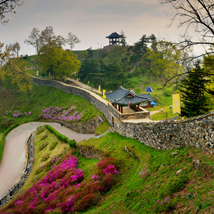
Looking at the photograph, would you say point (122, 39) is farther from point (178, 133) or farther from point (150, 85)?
point (178, 133)

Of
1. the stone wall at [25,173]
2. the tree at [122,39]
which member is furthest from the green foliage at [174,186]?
the tree at [122,39]

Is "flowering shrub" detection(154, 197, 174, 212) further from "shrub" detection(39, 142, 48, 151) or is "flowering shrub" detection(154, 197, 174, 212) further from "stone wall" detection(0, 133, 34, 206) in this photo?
"shrub" detection(39, 142, 48, 151)

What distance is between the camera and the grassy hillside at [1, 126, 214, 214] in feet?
20.9

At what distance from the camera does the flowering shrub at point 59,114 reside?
29538 mm

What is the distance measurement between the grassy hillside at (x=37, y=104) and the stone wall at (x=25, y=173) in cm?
808

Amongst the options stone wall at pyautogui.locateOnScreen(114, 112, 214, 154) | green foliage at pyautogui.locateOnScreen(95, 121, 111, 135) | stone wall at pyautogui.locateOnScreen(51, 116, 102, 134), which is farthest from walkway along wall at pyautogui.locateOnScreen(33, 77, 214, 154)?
stone wall at pyautogui.locateOnScreen(51, 116, 102, 134)

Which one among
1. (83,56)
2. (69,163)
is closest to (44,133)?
(69,163)

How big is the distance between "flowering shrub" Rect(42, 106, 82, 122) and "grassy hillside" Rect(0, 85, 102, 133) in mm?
839

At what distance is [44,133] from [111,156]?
1693 cm

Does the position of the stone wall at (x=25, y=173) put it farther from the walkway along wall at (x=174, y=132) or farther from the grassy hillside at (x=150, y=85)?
the grassy hillside at (x=150, y=85)

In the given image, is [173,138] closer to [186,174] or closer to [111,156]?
[186,174]

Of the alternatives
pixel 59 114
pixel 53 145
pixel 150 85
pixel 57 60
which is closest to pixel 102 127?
pixel 53 145

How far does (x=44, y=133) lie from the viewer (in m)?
27.9

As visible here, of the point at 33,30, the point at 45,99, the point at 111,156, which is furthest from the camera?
the point at 33,30
